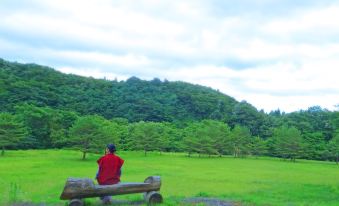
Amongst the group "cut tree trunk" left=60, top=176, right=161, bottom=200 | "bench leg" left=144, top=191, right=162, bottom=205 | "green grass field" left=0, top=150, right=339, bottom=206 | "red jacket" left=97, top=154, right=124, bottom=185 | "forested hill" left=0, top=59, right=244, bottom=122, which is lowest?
"green grass field" left=0, top=150, right=339, bottom=206

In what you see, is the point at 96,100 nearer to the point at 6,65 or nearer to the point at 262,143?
the point at 6,65

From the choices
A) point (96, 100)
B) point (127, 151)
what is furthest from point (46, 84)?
point (127, 151)

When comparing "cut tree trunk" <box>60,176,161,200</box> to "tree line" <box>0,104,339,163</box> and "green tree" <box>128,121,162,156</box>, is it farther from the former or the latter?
"green tree" <box>128,121,162,156</box>

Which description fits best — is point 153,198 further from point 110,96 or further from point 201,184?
point 110,96

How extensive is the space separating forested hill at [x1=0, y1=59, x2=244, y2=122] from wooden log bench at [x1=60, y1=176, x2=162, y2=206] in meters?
69.2

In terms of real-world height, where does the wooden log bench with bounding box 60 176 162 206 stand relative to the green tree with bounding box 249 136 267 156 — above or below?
below

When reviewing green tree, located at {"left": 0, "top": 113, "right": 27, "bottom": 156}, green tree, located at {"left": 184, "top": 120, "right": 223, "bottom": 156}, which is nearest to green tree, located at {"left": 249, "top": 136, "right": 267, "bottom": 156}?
green tree, located at {"left": 184, "top": 120, "right": 223, "bottom": 156}

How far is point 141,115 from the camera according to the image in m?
98.0

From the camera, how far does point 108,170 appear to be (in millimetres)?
10914

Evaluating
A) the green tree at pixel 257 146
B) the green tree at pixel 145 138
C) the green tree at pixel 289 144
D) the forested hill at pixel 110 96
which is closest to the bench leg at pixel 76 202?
the green tree at pixel 145 138

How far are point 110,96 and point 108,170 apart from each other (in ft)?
312

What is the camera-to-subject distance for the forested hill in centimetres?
8369

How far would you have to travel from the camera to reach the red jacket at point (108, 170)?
1087 centimetres

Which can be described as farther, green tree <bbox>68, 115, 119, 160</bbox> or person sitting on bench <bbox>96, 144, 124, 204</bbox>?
green tree <bbox>68, 115, 119, 160</bbox>
